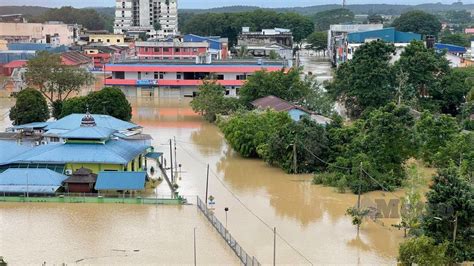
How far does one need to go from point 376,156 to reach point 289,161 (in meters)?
2.05

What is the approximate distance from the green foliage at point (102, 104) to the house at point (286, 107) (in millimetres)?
3838

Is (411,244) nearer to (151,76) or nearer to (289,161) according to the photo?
(289,161)

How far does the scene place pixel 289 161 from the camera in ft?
51.3

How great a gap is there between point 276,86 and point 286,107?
3.00 m

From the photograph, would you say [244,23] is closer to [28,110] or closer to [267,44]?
[267,44]

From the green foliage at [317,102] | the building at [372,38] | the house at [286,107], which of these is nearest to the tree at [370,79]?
the green foliage at [317,102]

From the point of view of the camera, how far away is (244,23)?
53688 millimetres

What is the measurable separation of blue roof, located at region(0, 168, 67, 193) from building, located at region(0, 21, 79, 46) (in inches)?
1149

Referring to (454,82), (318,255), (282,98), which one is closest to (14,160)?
(318,255)

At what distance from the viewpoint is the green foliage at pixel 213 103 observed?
22.5 metres

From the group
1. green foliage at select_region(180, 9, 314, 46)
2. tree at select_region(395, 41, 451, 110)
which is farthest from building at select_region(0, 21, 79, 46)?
tree at select_region(395, 41, 451, 110)

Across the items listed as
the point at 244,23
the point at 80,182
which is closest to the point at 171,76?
the point at 80,182

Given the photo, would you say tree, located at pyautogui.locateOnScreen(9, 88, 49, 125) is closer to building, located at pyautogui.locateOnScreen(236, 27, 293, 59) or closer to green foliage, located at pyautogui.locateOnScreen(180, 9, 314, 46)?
building, located at pyautogui.locateOnScreen(236, 27, 293, 59)

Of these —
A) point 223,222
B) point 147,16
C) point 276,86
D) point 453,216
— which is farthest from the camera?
point 147,16
